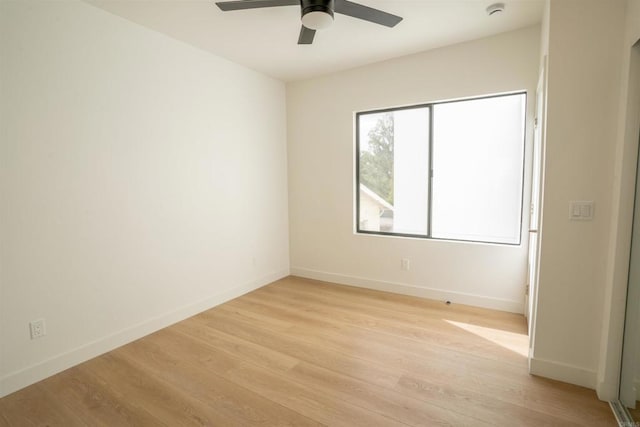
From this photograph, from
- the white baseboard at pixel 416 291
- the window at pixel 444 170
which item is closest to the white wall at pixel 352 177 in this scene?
the white baseboard at pixel 416 291

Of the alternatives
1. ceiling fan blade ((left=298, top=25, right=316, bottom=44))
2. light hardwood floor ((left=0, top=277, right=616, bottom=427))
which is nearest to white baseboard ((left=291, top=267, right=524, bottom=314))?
light hardwood floor ((left=0, top=277, right=616, bottom=427))

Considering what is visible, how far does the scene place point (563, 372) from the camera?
2.04m

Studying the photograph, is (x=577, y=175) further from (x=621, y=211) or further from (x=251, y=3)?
(x=251, y=3)

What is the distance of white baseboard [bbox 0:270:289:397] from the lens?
2.07 meters

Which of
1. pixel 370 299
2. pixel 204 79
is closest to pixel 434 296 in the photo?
pixel 370 299

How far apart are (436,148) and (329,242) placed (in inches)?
69.6

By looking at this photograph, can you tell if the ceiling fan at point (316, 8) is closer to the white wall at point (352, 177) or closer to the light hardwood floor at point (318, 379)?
the white wall at point (352, 177)

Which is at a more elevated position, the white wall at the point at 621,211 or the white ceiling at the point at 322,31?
the white ceiling at the point at 322,31

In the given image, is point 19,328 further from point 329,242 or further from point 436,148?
point 436,148

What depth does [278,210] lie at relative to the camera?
4.36m

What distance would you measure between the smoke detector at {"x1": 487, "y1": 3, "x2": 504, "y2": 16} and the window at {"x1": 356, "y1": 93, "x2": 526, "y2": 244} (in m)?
0.86

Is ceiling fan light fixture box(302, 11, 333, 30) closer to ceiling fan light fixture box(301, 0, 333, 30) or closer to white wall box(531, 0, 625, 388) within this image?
ceiling fan light fixture box(301, 0, 333, 30)

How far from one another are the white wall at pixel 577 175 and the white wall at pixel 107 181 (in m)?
2.96

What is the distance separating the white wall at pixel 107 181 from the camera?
6.75 feet
